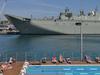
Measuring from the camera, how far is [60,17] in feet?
402

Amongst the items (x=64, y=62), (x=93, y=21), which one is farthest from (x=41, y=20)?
(x=64, y=62)

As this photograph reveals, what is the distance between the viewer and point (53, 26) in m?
118

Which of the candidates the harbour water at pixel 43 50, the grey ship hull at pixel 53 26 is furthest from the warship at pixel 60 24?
the harbour water at pixel 43 50

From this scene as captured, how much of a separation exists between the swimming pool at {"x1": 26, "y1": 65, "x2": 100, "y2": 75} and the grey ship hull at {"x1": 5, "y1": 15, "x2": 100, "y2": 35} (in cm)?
8980

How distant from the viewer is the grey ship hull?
117188 mm

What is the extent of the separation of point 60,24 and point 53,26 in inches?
109

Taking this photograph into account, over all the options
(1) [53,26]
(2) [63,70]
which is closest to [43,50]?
(2) [63,70]

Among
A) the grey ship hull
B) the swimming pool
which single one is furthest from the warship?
the swimming pool

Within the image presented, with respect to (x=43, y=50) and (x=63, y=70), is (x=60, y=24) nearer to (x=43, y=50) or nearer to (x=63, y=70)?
(x=43, y=50)

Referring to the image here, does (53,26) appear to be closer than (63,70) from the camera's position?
No

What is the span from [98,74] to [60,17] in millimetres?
99310

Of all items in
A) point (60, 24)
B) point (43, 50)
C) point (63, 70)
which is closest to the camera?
point (63, 70)

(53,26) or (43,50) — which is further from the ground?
(53,26)

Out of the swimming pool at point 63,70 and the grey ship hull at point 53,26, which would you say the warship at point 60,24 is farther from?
the swimming pool at point 63,70
